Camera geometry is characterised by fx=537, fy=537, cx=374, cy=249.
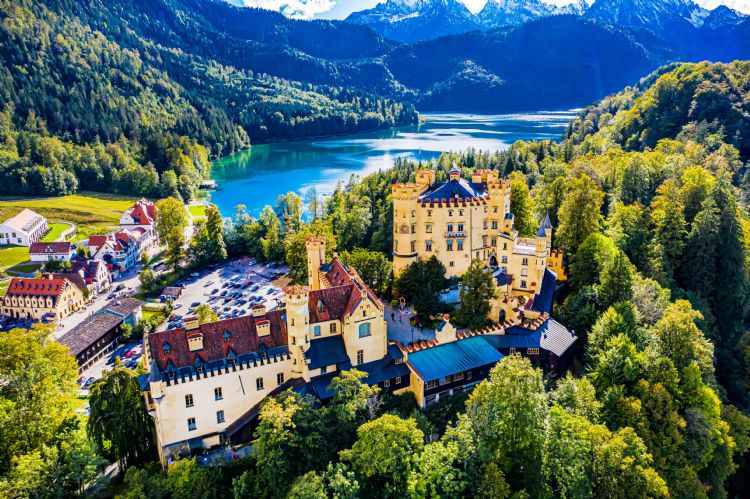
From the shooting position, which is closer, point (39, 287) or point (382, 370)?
point (382, 370)

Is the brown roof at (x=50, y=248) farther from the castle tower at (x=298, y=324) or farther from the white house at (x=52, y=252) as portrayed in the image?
the castle tower at (x=298, y=324)

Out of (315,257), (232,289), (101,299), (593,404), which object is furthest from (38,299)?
(593,404)

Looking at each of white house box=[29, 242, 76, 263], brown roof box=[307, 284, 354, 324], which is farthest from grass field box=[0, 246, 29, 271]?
brown roof box=[307, 284, 354, 324]

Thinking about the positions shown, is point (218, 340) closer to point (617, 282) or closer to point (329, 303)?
point (329, 303)

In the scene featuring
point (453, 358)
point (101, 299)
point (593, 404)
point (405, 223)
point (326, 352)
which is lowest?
point (101, 299)

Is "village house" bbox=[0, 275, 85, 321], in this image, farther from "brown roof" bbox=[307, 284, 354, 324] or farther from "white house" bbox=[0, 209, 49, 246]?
"brown roof" bbox=[307, 284, 354, 324]

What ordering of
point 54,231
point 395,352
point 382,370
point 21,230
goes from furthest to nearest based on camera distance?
point 54,231
point 21,230
point 395,352
point 382,370

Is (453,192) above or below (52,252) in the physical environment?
above

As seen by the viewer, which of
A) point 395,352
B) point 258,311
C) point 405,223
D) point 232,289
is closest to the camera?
point 258,311
